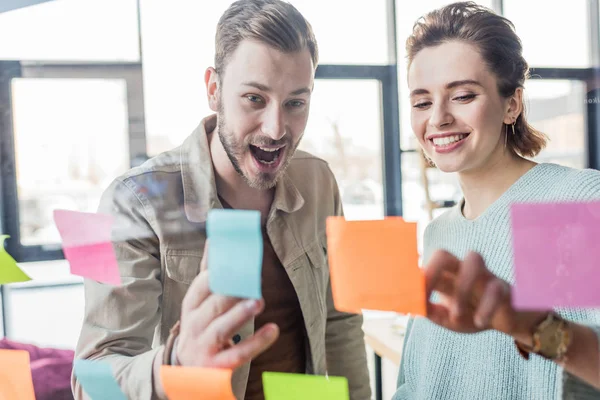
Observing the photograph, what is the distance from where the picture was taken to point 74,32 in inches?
18.2

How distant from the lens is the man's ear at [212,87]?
0.41 m

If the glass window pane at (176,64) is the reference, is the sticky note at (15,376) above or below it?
below

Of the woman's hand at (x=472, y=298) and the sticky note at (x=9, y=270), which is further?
the sticky note at (x=9, y=270)

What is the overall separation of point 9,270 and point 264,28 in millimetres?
376

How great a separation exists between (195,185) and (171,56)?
0.12m

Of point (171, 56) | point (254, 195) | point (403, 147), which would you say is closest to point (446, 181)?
point (403, 147)

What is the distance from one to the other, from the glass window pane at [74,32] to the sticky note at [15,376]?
12.9 inches

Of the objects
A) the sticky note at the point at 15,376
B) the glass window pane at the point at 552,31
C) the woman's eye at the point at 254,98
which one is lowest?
the sticky note at the point at 15,376

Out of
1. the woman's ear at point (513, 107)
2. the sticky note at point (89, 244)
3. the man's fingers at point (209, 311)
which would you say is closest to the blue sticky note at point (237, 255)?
the man's fingers at point (209, 311)

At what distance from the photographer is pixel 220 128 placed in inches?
16.4

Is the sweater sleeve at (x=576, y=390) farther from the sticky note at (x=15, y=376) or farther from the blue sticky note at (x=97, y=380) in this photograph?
the sticky note at (x=15, y=376)

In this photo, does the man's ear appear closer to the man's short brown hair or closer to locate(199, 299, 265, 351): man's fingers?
the man's short brown hair

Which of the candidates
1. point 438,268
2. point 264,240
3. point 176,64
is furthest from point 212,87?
point 438,268

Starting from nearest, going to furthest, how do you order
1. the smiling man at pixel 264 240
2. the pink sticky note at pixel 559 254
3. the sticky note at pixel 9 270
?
the pink sticky note at pixel 559 254 < the smiling man at pixel 264 240 < the sticky note at pixel 9 270
